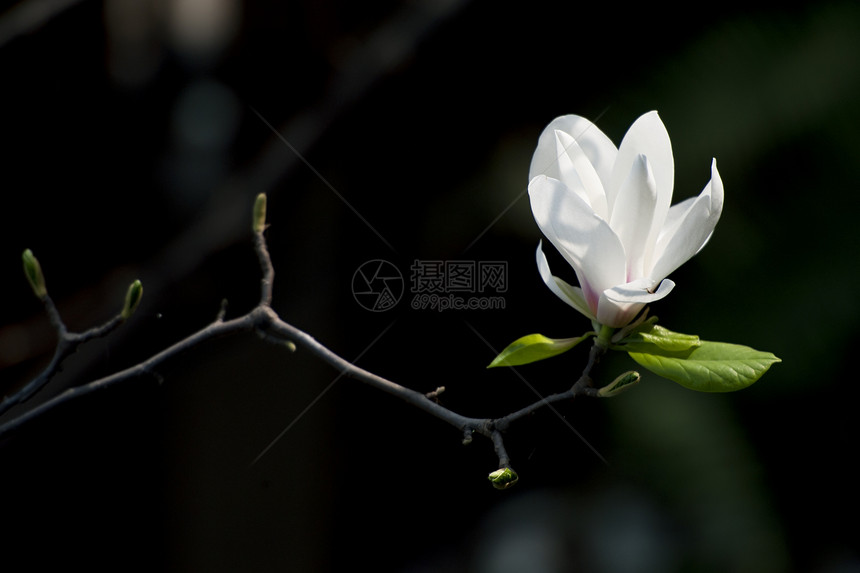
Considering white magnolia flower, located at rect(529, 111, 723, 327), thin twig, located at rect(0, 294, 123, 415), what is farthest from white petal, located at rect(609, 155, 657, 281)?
thin twig, located at rect(0, 294, 123, 415)

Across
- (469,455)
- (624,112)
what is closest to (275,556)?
(469,455)

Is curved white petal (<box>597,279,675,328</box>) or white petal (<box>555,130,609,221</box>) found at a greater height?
white petal (<box>555,130,609,221</box>)

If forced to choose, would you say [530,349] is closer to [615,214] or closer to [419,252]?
[615,214]

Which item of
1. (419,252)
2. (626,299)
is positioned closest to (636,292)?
(626,299)

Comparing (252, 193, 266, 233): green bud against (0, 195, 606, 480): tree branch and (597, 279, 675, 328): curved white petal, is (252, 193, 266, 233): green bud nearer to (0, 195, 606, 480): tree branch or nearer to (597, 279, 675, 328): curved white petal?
(0, 195, 606, 480): tree branch

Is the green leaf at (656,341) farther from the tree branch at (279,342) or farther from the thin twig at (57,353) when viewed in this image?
the thin twig at (57,353)

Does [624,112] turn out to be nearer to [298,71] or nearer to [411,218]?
[411,218]

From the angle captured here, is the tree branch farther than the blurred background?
No

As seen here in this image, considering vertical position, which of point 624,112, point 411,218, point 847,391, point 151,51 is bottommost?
point 847,391
